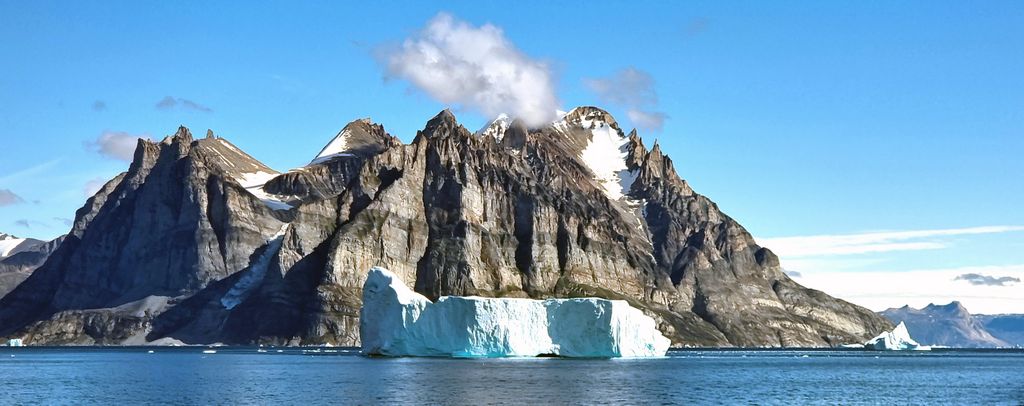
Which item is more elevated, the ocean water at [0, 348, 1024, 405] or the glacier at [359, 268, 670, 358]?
the glacier at [359, 268, 670, 358]

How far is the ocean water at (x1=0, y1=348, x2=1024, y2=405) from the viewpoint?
118 m

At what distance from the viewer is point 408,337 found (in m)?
200

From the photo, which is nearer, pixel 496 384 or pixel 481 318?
pixel 496 384

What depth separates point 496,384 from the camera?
13512cm

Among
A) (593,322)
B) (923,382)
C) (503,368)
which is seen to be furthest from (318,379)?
(923,382)

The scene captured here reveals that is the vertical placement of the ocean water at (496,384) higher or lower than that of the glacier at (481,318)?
lower

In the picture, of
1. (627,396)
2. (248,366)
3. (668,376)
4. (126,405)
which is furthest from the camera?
(248,366)

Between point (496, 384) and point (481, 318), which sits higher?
point (481, 318)

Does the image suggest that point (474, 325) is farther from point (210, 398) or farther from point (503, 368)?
point (210, 398)

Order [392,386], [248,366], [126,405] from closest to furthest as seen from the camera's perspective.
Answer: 1. [126,405]
2. [392,386]
3. [248,366]

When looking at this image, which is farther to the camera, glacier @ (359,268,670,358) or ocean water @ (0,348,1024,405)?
glacier @ (359,268,670,358)

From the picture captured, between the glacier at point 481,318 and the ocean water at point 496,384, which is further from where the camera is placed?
the glacier at point 481,318

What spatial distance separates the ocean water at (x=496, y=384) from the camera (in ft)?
→ 388

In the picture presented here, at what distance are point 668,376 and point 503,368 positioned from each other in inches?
880
